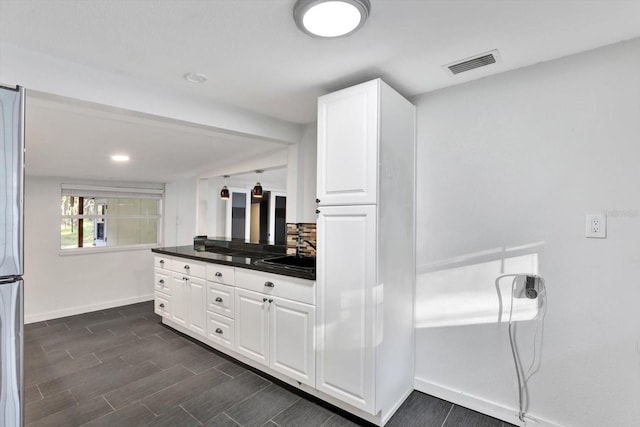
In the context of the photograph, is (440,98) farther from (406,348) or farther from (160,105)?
(160,105)

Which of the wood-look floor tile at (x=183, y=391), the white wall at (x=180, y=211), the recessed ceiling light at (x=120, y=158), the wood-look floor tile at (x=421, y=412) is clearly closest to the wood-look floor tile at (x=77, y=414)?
the wood-look floor tile at (x=183, y=391)

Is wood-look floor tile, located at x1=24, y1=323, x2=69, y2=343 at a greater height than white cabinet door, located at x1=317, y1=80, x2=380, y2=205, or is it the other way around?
white cabinet door, located at x1=317, y1=80, x2=380, y2=205

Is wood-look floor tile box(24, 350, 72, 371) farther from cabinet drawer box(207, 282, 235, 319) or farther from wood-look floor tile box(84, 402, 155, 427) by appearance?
cabinet drawer box(207, 282, 235, 319)

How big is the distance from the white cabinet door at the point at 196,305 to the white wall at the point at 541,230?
80.0 inches

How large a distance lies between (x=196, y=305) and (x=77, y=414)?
47.3 inches

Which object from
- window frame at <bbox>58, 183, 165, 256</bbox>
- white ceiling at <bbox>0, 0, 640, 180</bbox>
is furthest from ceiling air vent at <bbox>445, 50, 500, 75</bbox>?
window frame at <bbox>58, 183, 165, 256</bbox>

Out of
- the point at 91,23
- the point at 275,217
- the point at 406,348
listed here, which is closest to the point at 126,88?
the point at 91,23

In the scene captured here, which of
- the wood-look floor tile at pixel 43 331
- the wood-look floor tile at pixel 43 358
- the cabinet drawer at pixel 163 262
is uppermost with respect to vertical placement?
the cabinet drawer at pixel 163 262

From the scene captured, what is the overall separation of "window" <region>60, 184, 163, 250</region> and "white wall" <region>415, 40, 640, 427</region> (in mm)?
4842

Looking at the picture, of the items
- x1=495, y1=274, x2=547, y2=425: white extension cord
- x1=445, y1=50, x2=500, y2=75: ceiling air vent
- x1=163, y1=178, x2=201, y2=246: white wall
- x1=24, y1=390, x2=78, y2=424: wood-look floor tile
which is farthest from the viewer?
x1=163, y1=178, x2=201, y2=246: white wall

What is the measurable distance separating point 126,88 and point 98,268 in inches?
153

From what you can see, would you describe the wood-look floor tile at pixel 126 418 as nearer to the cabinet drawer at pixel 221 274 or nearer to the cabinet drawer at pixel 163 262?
the cabinet drawer at pixel 221 274

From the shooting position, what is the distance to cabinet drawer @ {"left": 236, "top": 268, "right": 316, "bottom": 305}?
7.20ft

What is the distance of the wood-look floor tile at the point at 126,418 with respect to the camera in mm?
2006
